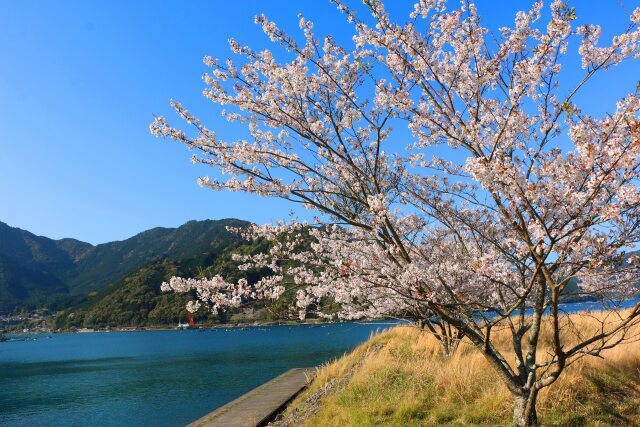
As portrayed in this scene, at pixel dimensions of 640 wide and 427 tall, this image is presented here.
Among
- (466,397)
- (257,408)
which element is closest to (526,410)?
(466,397)

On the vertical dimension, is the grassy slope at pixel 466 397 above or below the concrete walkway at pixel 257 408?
above

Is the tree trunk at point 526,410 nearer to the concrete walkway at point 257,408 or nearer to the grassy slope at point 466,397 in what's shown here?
the grassy slope at point 466,397

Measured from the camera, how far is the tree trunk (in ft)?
19.2

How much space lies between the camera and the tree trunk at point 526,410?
19.2 feet

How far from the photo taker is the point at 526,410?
5.90 metres

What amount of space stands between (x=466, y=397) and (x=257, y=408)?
255 inches

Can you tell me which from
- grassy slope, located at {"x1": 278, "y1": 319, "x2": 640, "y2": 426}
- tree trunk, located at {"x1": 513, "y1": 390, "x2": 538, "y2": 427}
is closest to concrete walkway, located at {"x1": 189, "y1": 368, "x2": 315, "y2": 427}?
grassy slope, located at {"x1": 278, "y1": 319, "x2": 640, "y2": 426}

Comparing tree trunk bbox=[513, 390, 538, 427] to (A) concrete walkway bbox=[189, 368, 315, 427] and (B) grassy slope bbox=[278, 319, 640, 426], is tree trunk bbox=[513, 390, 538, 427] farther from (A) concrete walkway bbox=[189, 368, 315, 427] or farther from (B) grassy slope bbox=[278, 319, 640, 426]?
(A) concrete walkway bbox=[189, 368, 315, 427]

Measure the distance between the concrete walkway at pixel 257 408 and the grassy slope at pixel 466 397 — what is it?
0.85 metres

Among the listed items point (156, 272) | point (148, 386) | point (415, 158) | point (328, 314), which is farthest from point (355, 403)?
point (156, 272)

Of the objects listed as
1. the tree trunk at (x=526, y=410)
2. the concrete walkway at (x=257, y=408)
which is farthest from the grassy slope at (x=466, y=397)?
the concrete walkway at (x=257, y=408)

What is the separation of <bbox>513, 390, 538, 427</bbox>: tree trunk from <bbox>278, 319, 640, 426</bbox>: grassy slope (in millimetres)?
507

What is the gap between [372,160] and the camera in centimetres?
690

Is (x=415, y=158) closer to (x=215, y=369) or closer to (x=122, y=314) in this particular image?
(x=215, y=369)
